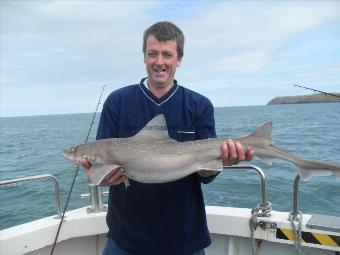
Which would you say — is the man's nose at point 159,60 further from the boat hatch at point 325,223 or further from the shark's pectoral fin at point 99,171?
the boat hatch at point 325,223

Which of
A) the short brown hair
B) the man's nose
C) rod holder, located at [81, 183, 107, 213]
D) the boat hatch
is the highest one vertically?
the short brown hair

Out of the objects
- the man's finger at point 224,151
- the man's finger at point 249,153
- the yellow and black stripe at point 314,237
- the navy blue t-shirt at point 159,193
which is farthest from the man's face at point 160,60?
the yellow and black stripe at point 314,237

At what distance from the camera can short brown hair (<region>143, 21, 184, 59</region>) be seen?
3.43 m

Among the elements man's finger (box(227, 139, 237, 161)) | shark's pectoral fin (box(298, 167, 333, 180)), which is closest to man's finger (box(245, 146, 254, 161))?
man's finger (box(227, 139, 237, 161))

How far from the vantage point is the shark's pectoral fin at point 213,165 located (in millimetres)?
3422

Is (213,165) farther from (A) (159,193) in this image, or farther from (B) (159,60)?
(B) (159,60)

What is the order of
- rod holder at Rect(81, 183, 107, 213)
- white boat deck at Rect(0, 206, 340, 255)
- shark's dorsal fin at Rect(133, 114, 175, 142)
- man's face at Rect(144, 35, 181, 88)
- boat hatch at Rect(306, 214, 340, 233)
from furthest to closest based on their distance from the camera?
rod holder at Rect(81, 183, 107, 213) < white boat deck at Rect(0, 206, 340, 255) < boat hatch at Rect(306, 214, 340, 233) < man's face at Rect(144, 35, 181, 88) < shark's dorsal fin at Rect(133, 114, 175, 142)

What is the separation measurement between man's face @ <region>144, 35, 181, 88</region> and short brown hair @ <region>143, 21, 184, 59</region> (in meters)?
0.04

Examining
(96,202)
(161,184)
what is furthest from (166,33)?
(96,202)

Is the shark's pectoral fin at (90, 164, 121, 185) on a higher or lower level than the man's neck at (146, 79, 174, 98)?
lower

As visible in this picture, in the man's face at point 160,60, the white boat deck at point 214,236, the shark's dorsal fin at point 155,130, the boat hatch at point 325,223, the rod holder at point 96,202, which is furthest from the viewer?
the rod holder at point 96,202

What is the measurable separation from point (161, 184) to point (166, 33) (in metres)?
1.33

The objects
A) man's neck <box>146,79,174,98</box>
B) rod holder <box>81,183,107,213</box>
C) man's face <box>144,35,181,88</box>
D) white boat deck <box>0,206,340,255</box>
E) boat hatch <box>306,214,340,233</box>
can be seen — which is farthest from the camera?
rod holder <box>81,183,107,213</box>

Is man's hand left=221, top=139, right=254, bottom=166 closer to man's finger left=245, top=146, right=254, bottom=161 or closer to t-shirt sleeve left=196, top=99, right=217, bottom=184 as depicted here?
man's finger left=245, top=146, right=254, bottom=161
